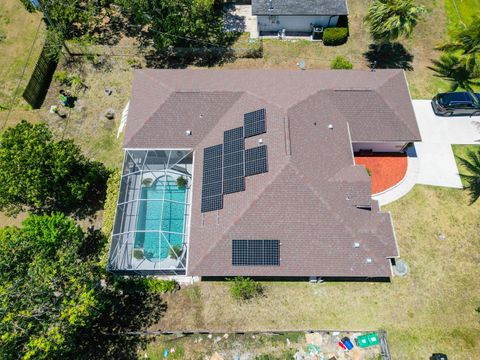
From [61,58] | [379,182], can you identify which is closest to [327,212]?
[379,182]

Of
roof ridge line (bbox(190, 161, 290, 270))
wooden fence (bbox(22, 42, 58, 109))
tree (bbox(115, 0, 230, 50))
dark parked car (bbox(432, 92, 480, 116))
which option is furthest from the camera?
wooden fence (bbox(22, 42, 58, 109))

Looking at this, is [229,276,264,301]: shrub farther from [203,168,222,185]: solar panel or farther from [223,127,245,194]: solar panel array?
[203,168,222,185]: solar panel

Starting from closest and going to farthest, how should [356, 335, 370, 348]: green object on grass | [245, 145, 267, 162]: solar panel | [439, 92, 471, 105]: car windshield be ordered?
[356, 335, 370, 348]: green object on grass
[245, 145, 267, 162]: solar panel
[439, 92, 471, 105]: car windshield

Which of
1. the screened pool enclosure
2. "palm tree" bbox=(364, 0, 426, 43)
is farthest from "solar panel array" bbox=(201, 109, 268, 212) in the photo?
"palm tree" bbox=(364, 0, 426, 43)

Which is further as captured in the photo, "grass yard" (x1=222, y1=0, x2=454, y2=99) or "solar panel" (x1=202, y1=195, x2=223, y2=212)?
"grass yard" (x1=222, y1=0, x2=454, y2=99)

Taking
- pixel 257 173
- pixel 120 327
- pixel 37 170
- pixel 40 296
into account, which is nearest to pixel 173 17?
pixel 37 170

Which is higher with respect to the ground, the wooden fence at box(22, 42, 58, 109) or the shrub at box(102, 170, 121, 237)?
the wooden fence at box(22, 42, 58, 109)

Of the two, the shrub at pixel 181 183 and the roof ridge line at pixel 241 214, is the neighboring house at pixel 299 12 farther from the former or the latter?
the roof ridge line at pixel 241 214

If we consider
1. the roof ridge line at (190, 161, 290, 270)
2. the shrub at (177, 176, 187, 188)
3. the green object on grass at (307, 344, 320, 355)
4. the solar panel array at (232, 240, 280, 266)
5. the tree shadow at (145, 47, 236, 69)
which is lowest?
the green object on grass at (307, 344, 320, 355)
